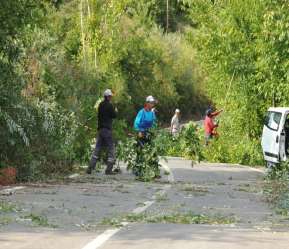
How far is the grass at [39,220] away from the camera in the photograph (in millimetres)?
8719

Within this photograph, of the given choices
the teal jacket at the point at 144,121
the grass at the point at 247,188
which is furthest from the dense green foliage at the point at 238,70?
the grass at the point at 247,188

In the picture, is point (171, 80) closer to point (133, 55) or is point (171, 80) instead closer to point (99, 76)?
point (133, 55)

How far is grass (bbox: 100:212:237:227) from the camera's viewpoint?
9172 mm

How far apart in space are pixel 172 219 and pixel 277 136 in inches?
393

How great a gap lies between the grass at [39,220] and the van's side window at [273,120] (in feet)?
35.8

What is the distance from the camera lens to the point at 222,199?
12.1 metres

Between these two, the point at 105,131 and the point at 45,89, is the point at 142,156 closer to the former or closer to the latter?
the point at 105,131

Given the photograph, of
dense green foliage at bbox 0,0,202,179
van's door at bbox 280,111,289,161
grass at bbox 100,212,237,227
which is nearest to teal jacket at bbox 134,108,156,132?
dense green foliage at bbox 0,0,202,179

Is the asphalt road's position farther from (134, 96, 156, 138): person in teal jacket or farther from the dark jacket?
the dark jacket

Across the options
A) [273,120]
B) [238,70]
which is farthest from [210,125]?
[273,120]

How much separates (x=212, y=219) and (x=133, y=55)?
36743 millimetres

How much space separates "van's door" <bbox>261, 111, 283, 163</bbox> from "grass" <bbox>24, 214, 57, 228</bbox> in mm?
10575

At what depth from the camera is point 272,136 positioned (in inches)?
755

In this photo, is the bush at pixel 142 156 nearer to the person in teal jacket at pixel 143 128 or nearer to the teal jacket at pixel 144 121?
the person in teal jacket at pixel 143 128
